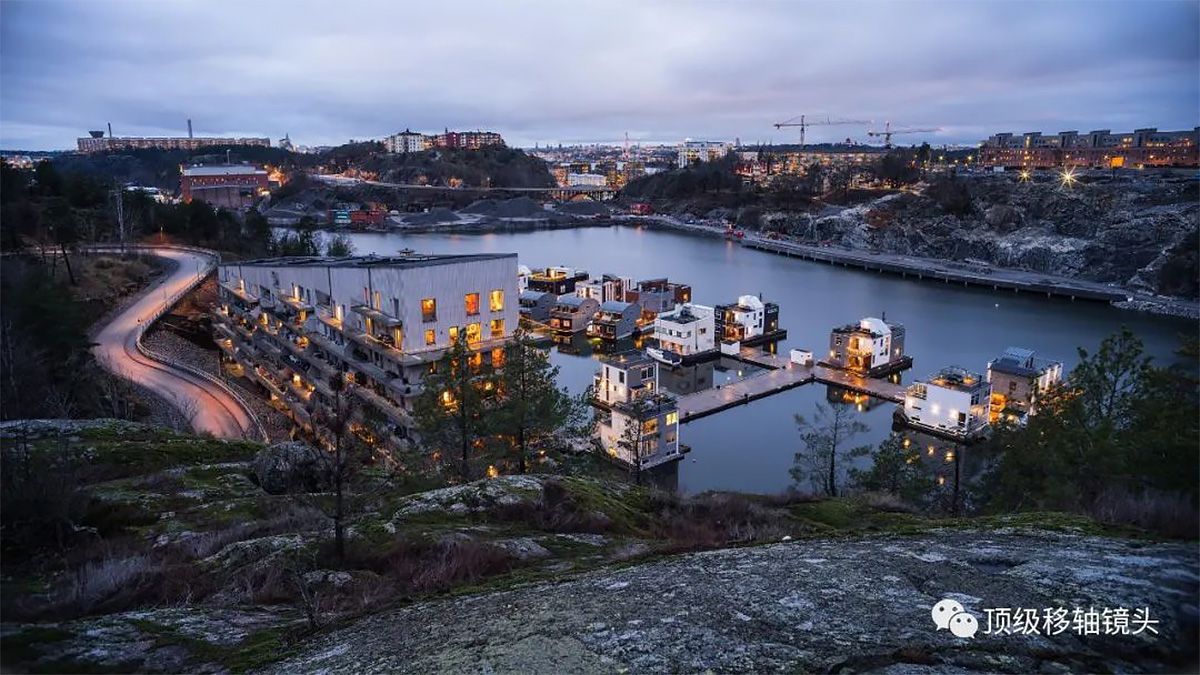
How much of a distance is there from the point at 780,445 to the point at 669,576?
14.6m

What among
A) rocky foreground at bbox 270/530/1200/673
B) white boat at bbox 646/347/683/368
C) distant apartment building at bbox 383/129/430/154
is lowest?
white boat at bbox 646/347/683/368

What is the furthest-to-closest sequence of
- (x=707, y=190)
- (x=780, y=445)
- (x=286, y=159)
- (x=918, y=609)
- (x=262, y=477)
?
(x=286, y=159) < (x=707, y=190) < (x=780, y=445) < (x=262, y=477) < (x=918, y=609)

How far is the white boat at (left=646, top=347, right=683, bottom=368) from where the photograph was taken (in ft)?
76.6

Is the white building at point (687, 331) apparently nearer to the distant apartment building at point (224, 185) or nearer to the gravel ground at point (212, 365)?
the gravel ground at point (212, 365)

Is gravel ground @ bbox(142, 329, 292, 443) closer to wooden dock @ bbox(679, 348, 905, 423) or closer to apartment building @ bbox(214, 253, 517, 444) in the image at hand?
apartment building @ bbox(214, 253, 517, 444)

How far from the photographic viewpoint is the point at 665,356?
23.6 meters

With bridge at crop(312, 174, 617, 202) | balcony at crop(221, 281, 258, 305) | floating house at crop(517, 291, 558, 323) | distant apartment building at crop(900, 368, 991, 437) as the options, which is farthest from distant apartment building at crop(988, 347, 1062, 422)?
bridge at crop(312, 174, 617, 202)

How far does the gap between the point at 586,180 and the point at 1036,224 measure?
69.6 meters

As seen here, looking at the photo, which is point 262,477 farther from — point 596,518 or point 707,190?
point 707,190

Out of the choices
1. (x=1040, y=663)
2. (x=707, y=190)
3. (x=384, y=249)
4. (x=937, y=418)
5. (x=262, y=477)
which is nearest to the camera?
(x=1040, y=663)

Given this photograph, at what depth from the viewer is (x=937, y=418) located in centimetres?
1756

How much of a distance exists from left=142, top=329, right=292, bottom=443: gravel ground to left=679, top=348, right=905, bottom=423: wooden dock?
10336 millimetres

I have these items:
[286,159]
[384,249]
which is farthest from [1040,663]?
[286,159]

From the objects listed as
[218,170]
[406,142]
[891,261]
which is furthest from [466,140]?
[891,261]
